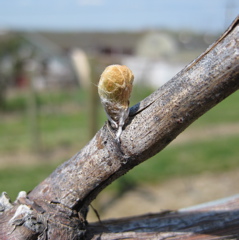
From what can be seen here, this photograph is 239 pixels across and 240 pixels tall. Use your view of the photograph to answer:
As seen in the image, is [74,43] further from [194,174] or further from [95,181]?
[95,181]

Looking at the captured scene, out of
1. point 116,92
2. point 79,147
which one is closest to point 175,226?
point 116,92

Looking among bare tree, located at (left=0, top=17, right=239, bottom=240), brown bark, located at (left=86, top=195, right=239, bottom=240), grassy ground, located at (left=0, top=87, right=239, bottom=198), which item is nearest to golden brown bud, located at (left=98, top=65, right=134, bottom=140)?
bare tree, located at (left=0, top=17, right=239, bottom=240)

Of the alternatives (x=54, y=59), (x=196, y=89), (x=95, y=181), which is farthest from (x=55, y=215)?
(x=54, y=59)

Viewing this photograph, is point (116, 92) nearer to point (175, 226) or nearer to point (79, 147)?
point (175, 226)

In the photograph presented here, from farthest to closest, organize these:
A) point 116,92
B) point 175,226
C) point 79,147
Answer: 1. point 79,147
2. point 175,226
3. point 116,92

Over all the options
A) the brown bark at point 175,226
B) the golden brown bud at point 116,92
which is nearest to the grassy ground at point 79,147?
the brown bark at point 175,226

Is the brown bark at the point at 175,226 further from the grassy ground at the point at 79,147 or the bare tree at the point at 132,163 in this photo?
the grassy ground at the point at 79,147
